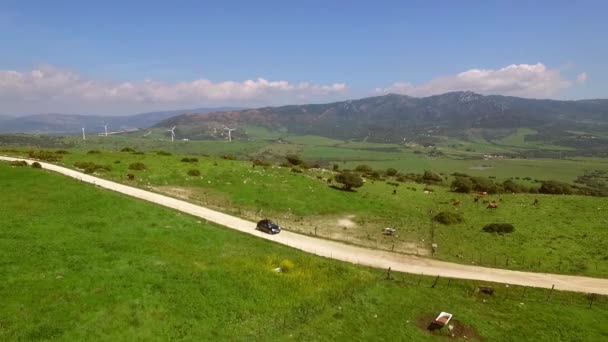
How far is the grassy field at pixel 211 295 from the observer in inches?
1081

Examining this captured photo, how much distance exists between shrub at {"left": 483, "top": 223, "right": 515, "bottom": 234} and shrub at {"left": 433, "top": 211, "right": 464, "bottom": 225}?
4774 mm

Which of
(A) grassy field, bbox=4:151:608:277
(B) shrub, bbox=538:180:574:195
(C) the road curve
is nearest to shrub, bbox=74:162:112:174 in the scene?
(A) grassy field, bbox=4:151:608:277

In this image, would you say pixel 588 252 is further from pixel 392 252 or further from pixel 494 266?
pixel 392 252

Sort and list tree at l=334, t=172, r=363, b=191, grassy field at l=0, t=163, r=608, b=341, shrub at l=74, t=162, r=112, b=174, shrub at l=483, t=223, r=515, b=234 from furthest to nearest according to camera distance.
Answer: tree at l=334, t=172, r=363, b=191 < shrub at l=74, t=162, r=112, b=174 < shrub at l=483, t=223, r=515, b=234 < grassy field at l=0, t=163, r=608, b=341

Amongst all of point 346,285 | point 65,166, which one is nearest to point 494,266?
point 346,285

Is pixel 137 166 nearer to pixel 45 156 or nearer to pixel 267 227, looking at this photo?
pixel 45 156

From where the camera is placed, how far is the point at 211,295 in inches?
1260

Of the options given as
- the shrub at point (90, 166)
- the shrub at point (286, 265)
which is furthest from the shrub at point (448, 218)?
the shrub at point (90, 166)

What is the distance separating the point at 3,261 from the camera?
3175 centimetres

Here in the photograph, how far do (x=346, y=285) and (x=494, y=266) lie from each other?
66.9 ft

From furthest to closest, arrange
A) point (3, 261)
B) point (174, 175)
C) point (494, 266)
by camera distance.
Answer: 1. point (174, 175)
2. point (494, 266)
3. point (3, 261)

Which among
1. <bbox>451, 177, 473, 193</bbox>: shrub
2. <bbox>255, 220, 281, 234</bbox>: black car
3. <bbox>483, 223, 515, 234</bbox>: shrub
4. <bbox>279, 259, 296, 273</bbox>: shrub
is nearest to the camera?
<bbox>279, 259, 296, 273</bbox>: shrub

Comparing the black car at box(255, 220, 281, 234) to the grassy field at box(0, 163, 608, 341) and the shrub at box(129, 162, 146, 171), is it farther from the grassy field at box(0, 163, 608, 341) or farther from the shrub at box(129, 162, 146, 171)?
the shrub at box(129, 162, 146, 171)

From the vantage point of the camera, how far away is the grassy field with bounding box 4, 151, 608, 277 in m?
50.4
